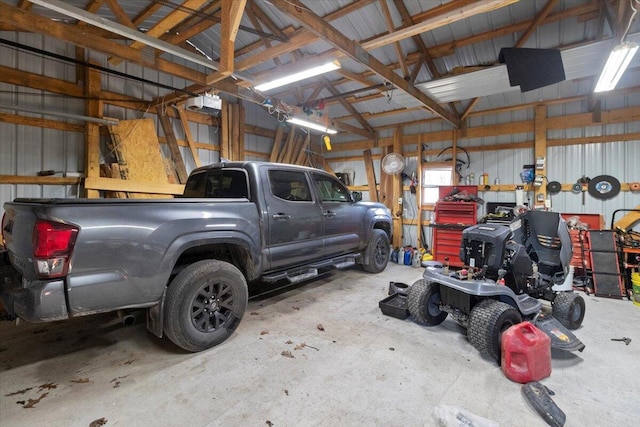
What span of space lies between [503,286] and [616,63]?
298 centimetres

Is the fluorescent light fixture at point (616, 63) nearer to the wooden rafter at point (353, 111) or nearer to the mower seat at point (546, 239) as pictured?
the mower seat at point (546, 239)

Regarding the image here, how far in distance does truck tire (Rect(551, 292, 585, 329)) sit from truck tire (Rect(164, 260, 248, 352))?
126 inches

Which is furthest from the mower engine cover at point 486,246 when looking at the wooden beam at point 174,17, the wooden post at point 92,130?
the wooden post at point 92,130

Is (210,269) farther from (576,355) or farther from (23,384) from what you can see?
(576,355)

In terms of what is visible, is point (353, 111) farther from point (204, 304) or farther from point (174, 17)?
point (204, 304)

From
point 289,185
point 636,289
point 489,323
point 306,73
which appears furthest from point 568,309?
point 306,73

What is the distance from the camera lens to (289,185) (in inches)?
140

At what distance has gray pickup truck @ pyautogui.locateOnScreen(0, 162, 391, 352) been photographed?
181cm

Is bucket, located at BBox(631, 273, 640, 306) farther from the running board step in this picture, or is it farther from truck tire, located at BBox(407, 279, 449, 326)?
the running board step

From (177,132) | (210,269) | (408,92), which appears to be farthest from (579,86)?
(177,132)

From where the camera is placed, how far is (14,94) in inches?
166

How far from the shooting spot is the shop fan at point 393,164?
694 cm

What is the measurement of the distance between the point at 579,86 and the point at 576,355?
16.4ft

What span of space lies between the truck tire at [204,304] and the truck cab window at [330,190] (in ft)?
5.86
